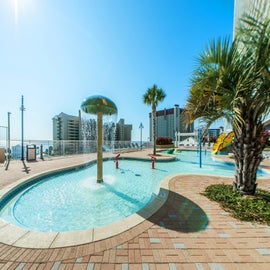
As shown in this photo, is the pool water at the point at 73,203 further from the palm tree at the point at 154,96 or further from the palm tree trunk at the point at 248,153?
the palm tree at the point at 154,96

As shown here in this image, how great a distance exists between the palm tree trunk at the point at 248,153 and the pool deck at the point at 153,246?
1260mm

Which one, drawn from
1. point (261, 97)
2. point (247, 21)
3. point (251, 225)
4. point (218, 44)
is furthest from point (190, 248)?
point (247, 21)

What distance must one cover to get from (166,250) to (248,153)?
10.3 feet

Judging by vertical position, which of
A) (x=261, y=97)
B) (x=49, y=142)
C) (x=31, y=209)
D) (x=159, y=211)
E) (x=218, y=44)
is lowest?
(x=31, y=209)

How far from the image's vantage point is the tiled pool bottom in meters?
1.83

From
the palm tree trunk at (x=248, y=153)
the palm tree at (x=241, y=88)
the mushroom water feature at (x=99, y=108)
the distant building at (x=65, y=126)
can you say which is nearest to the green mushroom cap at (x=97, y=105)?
the mushroom water feature at (x=99, y=108)

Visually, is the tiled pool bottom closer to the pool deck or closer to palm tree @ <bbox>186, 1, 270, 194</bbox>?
the pool deck

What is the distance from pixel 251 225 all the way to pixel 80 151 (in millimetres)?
14591

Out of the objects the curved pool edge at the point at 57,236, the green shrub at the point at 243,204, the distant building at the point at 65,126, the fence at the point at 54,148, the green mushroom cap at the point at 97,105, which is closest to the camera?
the curved pool edge at the point at 57,236

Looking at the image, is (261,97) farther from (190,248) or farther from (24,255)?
(24,255)

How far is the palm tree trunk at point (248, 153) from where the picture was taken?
3607 millimetres

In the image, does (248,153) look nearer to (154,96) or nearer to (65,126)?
(154,96)

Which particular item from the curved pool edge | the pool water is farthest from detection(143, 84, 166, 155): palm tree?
the curved pool edge

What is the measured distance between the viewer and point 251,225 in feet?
8.77
